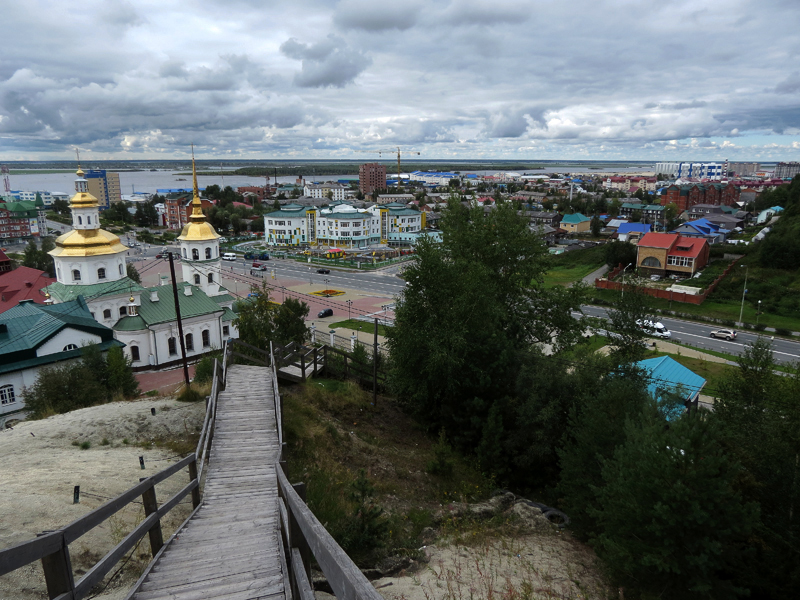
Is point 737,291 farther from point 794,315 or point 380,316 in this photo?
point 380,316

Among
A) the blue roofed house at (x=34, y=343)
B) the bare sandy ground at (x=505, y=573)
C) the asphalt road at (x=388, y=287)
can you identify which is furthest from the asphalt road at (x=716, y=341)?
the blue roofed house at (x=34, y=343)

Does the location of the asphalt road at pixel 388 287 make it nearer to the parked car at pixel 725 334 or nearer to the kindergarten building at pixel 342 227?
the parked car at pixel 725 334

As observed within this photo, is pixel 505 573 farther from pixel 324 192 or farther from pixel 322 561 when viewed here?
pixel 324 192

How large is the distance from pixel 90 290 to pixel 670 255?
58844mm

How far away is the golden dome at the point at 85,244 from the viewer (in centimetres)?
3241

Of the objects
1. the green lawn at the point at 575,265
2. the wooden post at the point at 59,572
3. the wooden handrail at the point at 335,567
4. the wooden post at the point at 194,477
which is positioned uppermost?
the wooden handrail at the point at 335,567

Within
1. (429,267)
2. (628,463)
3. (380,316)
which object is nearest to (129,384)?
(429,267)

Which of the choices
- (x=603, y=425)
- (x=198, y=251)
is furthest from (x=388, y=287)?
(x=603, y=425)

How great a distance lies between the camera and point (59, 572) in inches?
113

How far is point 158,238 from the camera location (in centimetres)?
9719

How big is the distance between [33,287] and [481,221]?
122 feet

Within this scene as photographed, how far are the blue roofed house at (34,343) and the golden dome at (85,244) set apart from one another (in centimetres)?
612

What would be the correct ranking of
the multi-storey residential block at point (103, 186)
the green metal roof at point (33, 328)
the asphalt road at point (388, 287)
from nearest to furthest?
the green metal roof at point (33, 328)
the asphalt road at point (388, 287)
the multi-storey residential block at point (103, 186)

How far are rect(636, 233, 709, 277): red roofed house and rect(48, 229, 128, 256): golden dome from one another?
53566mm
